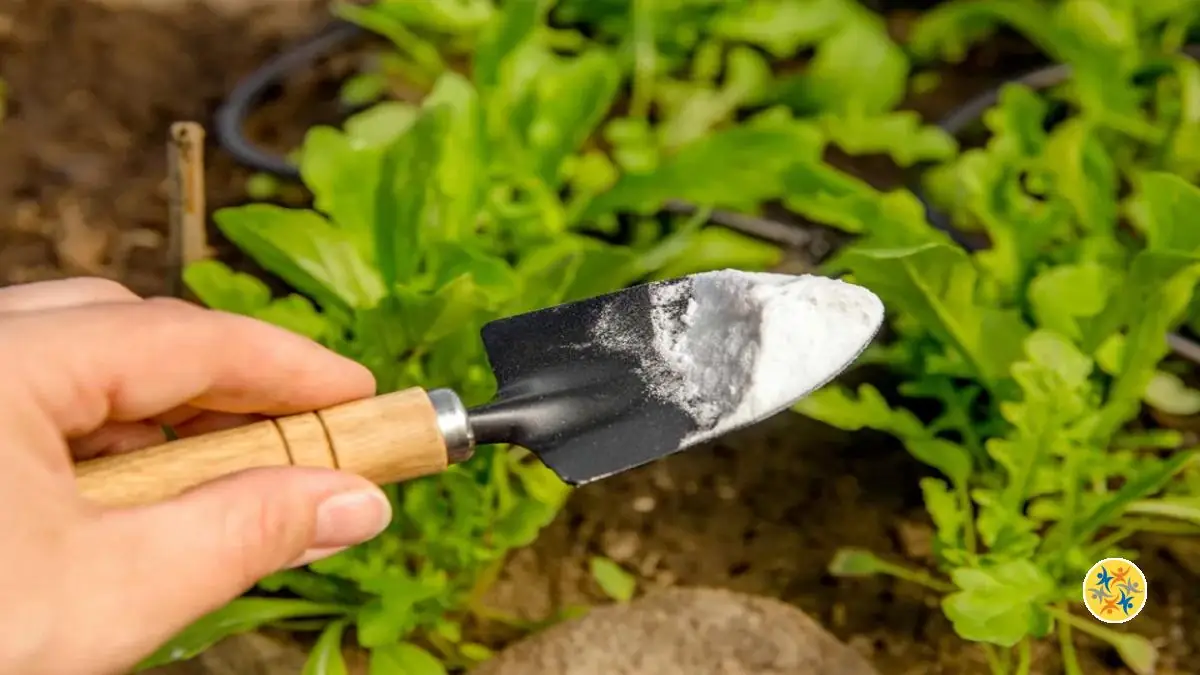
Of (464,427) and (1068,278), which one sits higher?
(464,427)

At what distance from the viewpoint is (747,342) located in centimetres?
66

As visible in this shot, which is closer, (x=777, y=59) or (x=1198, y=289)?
(x=1198, y=289)

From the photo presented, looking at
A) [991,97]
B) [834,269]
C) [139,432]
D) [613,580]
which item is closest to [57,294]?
[139,432]

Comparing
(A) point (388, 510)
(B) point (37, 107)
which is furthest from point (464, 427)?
(B) point (37, 107)

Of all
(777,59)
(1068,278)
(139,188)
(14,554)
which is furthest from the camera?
(777,59)

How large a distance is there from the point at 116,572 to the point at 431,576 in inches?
13.1

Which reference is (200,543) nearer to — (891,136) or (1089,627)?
(1089,627)

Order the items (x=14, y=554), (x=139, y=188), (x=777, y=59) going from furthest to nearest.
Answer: (x=777, y=59) → (x=139, y=188) → (x=14, y=554)

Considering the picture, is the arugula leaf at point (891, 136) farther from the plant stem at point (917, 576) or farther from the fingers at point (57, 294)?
the fingers at point (57, 294)

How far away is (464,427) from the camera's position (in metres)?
0.63

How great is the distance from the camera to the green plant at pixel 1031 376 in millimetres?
768

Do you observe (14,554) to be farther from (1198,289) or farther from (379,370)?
(1198,289)

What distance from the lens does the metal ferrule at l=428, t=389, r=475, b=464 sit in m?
0.63

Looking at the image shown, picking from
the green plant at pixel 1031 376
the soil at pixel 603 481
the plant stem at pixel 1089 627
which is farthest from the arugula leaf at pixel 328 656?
the plant stem at pixel 1089 627
